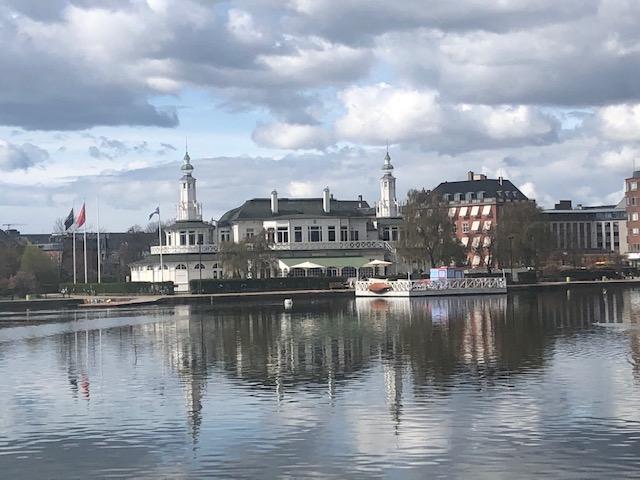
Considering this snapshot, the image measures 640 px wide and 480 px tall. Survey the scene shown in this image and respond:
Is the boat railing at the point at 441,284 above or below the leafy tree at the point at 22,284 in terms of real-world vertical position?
below

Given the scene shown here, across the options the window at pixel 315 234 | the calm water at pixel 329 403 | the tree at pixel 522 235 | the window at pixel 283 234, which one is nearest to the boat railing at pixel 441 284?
the tree at pixel 522 235

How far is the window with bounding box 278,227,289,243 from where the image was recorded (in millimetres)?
119938

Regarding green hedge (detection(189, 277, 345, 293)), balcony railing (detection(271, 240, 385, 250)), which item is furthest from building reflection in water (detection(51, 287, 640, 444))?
balcony railing (detection(271, 240, 385, 250))

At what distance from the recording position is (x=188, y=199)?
125312 mm

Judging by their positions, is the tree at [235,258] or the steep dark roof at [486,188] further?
the steep dark roof at [486,188]

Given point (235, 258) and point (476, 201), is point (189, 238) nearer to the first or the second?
point (235, 258)

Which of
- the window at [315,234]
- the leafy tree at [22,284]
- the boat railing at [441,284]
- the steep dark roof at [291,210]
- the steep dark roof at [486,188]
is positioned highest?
the steep dark roof at [486,188]

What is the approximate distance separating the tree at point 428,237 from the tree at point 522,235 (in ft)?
19.4

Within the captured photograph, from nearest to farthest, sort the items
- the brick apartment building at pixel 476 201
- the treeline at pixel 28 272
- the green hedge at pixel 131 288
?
the green hedge at pixel 131 288 → the treeline at pixel 28 272 → the brick apartment building at pixel 476 201

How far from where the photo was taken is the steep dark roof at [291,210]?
401 ft

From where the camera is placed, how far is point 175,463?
826 inches

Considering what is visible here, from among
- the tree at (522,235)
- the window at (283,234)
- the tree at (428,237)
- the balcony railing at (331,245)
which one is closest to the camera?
the tree at (428,237)

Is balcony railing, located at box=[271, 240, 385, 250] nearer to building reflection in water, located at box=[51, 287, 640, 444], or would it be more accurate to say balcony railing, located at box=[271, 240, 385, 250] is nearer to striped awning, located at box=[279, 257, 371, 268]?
striped awning, located at box=[279, 257, 371, 268]

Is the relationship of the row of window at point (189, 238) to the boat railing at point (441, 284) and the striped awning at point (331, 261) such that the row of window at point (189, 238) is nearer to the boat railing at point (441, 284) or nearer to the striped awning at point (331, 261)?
the striped awning at point (331, 261)
